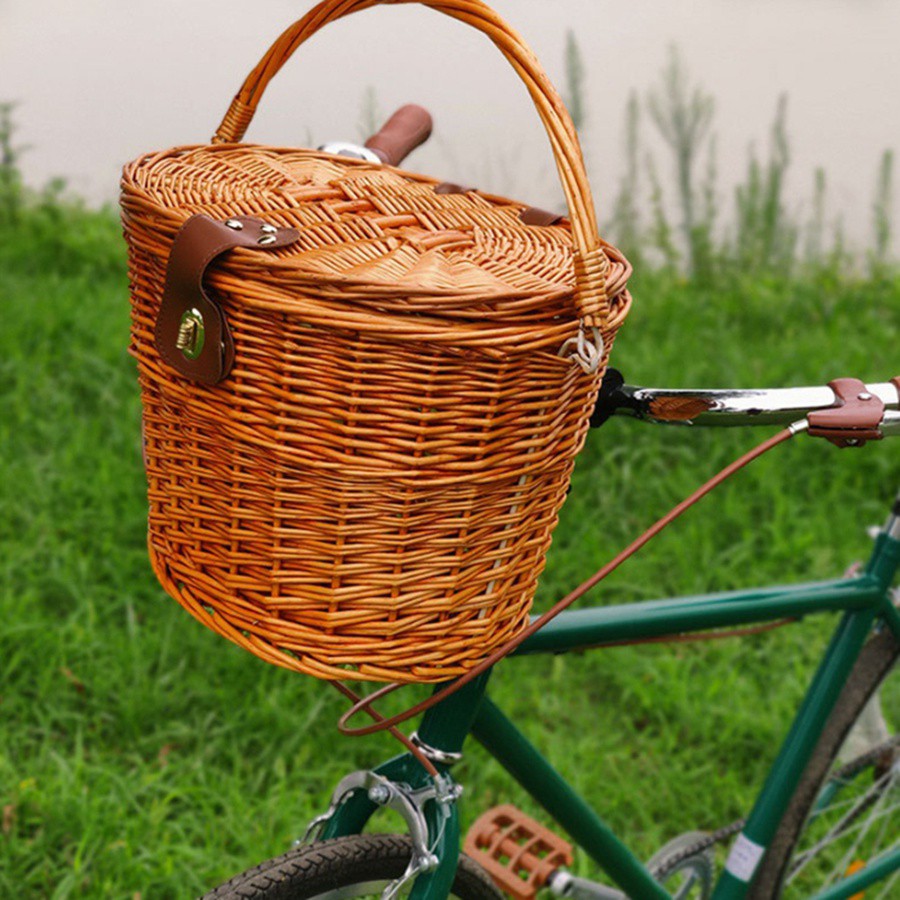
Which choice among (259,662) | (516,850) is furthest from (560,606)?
(259,662)

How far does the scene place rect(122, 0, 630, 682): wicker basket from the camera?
3.22 feet

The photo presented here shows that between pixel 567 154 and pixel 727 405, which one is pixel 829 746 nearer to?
pixel 727 405

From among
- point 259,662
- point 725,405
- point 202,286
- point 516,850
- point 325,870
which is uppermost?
point 202,286

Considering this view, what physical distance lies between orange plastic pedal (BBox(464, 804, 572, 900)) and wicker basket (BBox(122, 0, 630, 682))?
627 mm

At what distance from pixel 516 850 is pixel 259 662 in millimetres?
1074

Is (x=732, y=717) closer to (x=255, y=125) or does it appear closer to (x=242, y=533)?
(x=242, y=533)

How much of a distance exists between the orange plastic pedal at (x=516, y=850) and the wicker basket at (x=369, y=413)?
2.06ft

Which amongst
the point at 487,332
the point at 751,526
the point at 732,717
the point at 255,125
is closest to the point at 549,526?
the point at 487,332

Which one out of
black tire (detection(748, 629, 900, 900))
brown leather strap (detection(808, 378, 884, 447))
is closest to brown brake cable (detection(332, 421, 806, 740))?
brown leather strap (detection(808, 378, 884, 447))

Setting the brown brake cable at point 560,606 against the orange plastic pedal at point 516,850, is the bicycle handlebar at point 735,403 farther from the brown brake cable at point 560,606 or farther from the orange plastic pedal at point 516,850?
the orange plastic pedal at point 516,850

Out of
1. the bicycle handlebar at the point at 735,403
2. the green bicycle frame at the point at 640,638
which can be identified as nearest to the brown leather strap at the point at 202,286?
the bicycle handlebar at the point at 735,403

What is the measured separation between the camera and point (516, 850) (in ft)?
5.57

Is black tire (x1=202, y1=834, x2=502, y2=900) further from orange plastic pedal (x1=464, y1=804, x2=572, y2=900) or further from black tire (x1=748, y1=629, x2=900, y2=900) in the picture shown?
black tire (x1=748, y1=629, x2=900, y2=900)

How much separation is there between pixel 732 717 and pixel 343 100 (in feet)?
8.30
